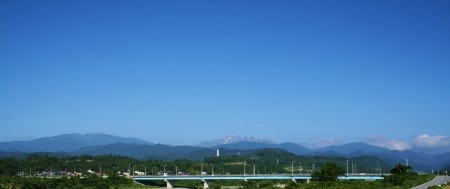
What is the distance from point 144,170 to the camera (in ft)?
362

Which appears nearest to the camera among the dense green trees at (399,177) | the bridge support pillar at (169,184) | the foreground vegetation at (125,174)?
the dense green trees at (399,177)

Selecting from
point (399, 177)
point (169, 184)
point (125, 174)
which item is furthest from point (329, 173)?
point (125, 174)

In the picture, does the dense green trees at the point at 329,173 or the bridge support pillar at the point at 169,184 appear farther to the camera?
the bridge support pillar at the point at 169,184

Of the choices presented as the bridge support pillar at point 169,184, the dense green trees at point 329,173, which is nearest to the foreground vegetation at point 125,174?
the dense green trees at point 329,173

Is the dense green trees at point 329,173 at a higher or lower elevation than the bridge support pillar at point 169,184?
higher

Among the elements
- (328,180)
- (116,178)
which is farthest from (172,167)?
(328,180)

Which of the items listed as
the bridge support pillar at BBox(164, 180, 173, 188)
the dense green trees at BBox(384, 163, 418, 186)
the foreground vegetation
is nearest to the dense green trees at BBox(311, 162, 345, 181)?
the foreground vegetation

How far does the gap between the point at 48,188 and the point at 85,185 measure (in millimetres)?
6384

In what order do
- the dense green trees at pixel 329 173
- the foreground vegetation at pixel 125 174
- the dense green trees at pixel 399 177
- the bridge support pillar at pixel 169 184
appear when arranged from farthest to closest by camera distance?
the bridge support pillar at pixel 169 184, the dense green trees at pixel 329 173, the foreground vegetation at pixel 125 174, the dense green trees at pixel 399 177

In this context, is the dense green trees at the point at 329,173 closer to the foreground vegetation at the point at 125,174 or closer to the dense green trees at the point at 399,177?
the foreground vegetation at the point at 125,174

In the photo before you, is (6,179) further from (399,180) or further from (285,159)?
(285,159)

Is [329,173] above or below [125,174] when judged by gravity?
above

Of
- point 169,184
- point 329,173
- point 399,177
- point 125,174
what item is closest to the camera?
point 399,177

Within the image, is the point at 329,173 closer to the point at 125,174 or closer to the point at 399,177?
the point at 399,177
